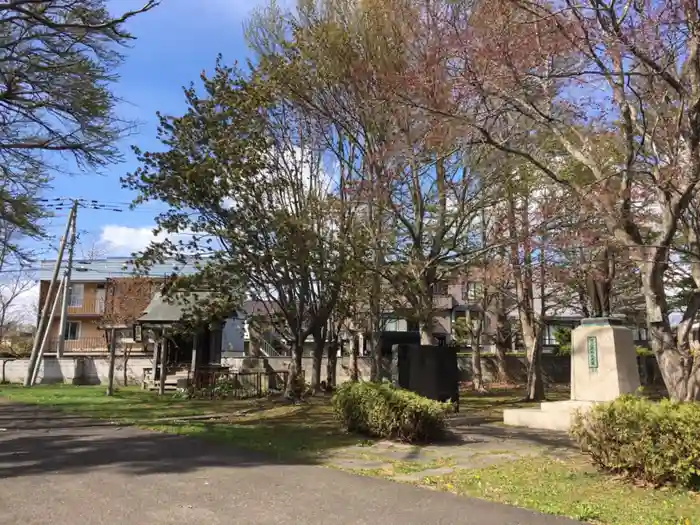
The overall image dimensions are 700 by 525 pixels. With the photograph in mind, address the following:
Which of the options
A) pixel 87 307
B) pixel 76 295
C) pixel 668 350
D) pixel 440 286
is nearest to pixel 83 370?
pixel 440 286

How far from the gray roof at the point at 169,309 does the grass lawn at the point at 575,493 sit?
1298cm

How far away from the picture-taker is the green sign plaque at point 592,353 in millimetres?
12344

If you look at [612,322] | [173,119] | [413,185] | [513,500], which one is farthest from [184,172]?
[513,500]

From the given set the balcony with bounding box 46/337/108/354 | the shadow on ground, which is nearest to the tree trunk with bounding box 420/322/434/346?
the shadow on ground

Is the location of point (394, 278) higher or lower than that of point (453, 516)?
higher

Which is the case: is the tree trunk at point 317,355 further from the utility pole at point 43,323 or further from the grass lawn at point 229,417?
the utility pole at point 43,323

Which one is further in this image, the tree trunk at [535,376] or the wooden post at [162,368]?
the wooden post at [162,368]

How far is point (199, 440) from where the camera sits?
10703 millimetres

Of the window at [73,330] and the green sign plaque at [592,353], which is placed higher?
the window at [73,330]

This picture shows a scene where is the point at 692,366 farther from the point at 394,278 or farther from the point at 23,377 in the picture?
the point at 23,377

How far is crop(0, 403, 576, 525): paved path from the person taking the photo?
5695 millimetres

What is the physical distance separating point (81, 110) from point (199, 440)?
813 centimetres

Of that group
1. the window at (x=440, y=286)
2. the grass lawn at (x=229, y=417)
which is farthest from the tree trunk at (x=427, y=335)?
the grass lawn at (x=229, y=417)

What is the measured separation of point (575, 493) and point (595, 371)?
6.19 m
